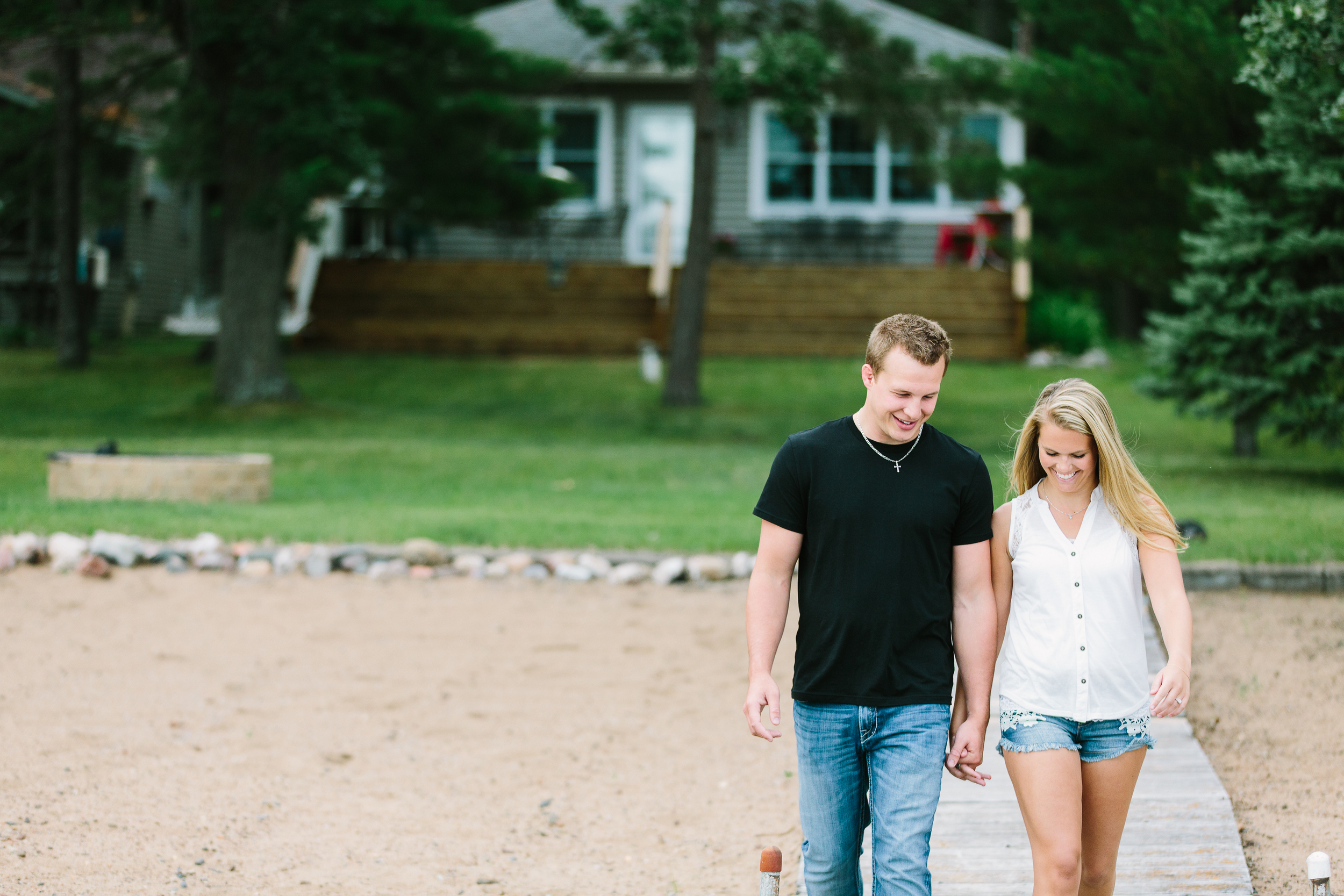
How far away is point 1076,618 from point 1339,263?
9109mm

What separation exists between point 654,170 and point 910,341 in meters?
22.6

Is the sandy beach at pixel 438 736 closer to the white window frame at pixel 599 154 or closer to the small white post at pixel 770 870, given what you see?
the small white post at pixel 770 870

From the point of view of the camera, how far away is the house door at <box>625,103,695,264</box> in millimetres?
24906

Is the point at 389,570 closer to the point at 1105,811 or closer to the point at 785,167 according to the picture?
the point at 1105,811

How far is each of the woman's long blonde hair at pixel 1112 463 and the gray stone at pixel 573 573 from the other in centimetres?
582

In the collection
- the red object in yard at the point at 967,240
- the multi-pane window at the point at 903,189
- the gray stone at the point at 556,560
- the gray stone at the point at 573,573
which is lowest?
the gray stone at the point at 573,573

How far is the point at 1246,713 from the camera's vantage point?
636 centimetres

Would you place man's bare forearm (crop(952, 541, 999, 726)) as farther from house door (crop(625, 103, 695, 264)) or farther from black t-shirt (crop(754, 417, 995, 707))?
house door (crop(625, 103, 695, 264))

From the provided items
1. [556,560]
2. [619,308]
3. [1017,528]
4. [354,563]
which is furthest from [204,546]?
[619,308]

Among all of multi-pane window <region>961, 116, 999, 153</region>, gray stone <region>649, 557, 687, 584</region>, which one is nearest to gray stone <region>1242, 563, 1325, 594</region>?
gray stone <region>649, 557, 687, 584</region>

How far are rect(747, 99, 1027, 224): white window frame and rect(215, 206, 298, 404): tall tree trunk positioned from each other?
1039 cm

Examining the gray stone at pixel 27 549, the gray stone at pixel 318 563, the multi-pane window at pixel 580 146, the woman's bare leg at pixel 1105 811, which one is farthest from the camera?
the multi-pane window at pixel 580 146

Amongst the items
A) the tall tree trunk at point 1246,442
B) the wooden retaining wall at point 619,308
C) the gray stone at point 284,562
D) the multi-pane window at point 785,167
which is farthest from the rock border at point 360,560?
the multi-pane window at point 785,167

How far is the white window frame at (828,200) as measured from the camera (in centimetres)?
2452
